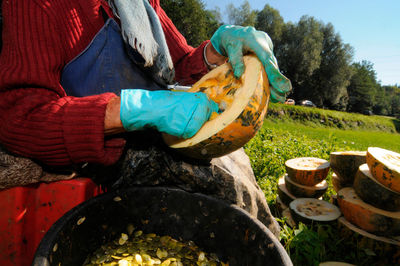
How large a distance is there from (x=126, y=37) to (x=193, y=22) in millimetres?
21140

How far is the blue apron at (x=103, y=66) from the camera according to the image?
1266 mm

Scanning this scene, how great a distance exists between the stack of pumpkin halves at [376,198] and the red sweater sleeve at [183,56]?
79.7 inches

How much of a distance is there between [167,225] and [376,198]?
226 centimetres

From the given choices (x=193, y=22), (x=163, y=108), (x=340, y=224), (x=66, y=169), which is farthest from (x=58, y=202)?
(x=193, y=22)

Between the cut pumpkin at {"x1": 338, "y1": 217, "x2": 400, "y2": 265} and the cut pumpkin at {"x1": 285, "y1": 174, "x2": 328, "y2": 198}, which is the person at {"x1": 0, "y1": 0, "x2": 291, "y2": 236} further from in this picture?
the cut pumpkin at {"x1": 285, "y1": 174, "x2": 328, "y2": 198}

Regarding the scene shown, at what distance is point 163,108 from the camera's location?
109 cm

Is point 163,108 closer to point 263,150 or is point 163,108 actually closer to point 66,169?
point 66,169

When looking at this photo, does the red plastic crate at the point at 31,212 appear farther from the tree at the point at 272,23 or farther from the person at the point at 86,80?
the tree at the point at 272,23

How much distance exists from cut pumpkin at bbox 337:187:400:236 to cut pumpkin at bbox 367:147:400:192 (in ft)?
0.92

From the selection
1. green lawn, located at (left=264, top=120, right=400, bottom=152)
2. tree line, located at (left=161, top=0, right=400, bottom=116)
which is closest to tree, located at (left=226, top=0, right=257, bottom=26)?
tree line, located at (left=161, top=0, right=400, bottom=116)

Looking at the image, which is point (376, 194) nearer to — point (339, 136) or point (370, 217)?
point (370, 217)

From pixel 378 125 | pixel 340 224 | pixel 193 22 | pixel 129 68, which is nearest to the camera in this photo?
pixel 129 68

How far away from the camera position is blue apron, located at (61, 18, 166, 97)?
1.27 m

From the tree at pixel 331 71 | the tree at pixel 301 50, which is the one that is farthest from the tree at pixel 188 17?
the tree at pixel 331 71
